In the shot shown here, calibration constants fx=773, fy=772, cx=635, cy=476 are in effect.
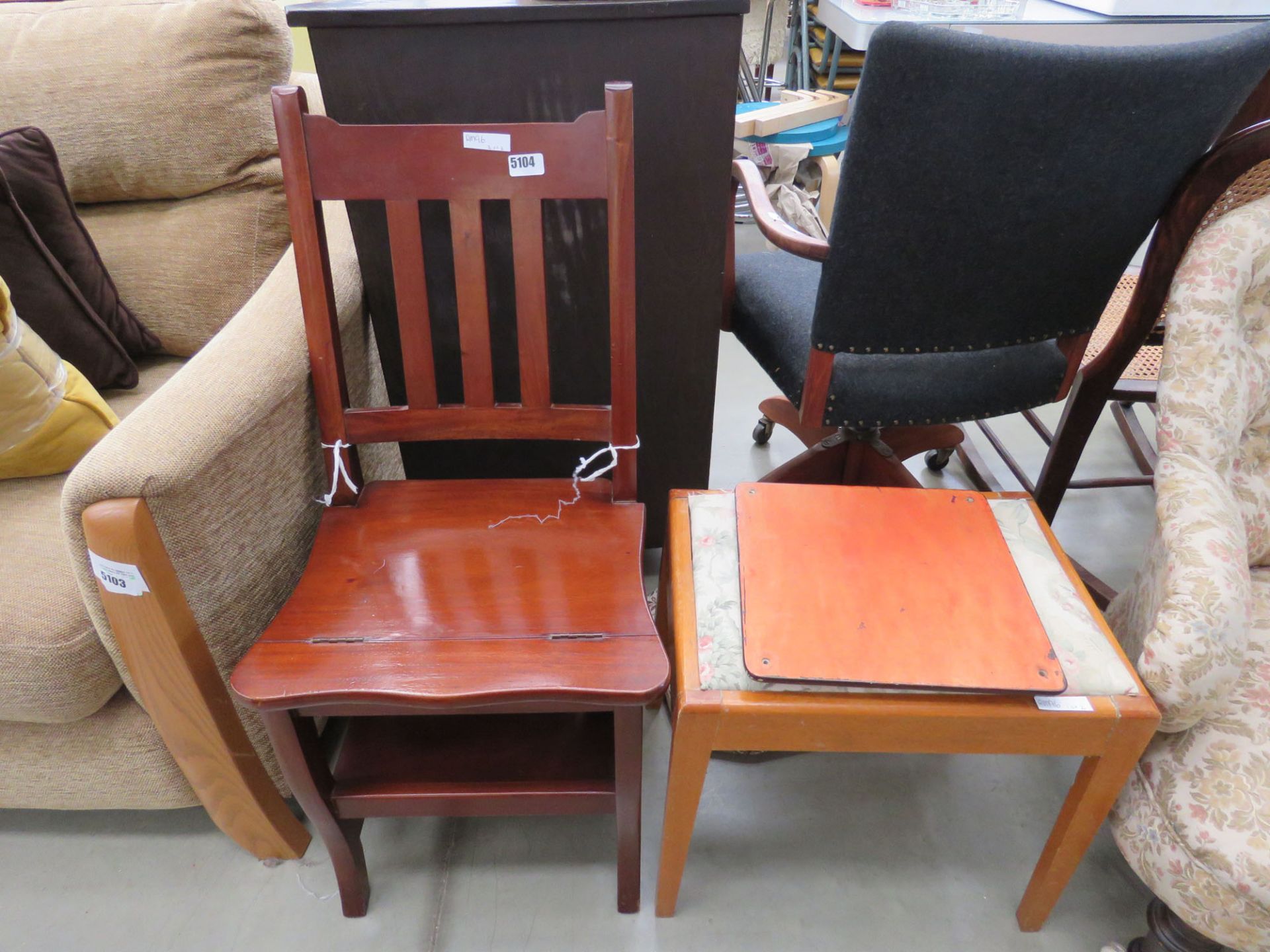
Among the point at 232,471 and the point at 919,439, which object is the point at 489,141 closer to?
the point at 232,471

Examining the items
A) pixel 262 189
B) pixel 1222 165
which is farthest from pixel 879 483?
pixel 262 189

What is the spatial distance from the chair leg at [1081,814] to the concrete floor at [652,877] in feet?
0.23

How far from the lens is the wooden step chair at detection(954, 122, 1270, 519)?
964mm

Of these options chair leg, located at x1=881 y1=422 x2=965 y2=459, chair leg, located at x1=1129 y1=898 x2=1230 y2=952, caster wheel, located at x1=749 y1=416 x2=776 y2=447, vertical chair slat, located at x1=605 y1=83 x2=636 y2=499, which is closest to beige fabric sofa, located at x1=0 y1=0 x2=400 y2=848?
vertical chair slat, located at x1=605 y1=83 x2=636 y2=499

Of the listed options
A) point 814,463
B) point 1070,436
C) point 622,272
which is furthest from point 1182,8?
point 622,272

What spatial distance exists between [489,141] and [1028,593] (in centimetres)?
82

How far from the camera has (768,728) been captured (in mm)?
843

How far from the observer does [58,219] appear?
1.18 meters

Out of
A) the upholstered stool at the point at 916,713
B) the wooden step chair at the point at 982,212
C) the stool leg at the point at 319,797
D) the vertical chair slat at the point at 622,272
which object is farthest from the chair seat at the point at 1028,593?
the stool leg at the point at 319,797

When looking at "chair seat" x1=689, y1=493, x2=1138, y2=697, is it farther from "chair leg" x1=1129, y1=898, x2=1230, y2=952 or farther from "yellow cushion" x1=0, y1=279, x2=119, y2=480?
"yellow cushion" x1=0, y1=279, x2=119, y2=480

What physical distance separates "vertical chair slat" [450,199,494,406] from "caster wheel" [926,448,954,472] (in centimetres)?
122

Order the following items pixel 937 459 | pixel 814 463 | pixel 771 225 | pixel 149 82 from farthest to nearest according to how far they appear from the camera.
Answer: pixel 937 459 → pixel 814 463 → pixel 149 82 → pixel 771 225

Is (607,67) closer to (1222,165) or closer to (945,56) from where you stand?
(945,56)

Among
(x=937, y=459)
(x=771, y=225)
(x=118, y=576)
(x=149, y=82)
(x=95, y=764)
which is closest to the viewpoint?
(x=118, y=576)
